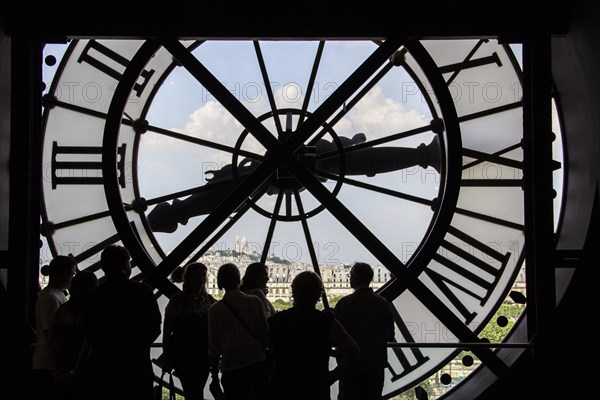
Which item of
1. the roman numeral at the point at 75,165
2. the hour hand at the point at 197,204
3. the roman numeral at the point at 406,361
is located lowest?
the roman numeral at the point at 406,361

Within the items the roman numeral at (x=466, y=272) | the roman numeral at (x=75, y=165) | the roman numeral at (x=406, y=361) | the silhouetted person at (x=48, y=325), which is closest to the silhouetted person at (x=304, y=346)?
the silhouetted person at (x=48, y=325)

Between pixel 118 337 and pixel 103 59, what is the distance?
2364 millimetres

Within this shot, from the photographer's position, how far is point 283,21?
4035 mm

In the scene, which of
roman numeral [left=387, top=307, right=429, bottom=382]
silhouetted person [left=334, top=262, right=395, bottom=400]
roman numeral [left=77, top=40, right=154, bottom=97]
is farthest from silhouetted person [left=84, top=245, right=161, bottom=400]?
roman numeral [left=77, top=40, right=154, bottom=97]

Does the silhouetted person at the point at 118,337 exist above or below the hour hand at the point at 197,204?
below

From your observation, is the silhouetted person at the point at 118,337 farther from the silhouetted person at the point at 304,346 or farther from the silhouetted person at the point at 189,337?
the silhouetted person at the point at 304,346

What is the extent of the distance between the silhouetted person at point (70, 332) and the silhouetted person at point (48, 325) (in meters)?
0.03

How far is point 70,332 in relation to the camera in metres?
3.21

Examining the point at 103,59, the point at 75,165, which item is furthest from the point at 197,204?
the point at 103,59

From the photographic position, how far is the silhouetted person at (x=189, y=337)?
3305 mm

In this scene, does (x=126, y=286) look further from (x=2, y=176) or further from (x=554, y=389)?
(x=554, y=389)

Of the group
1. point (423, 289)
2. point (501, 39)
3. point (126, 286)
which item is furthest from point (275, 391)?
point (501, 39)

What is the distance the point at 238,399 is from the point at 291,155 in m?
1.31

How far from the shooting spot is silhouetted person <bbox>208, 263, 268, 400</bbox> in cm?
318
